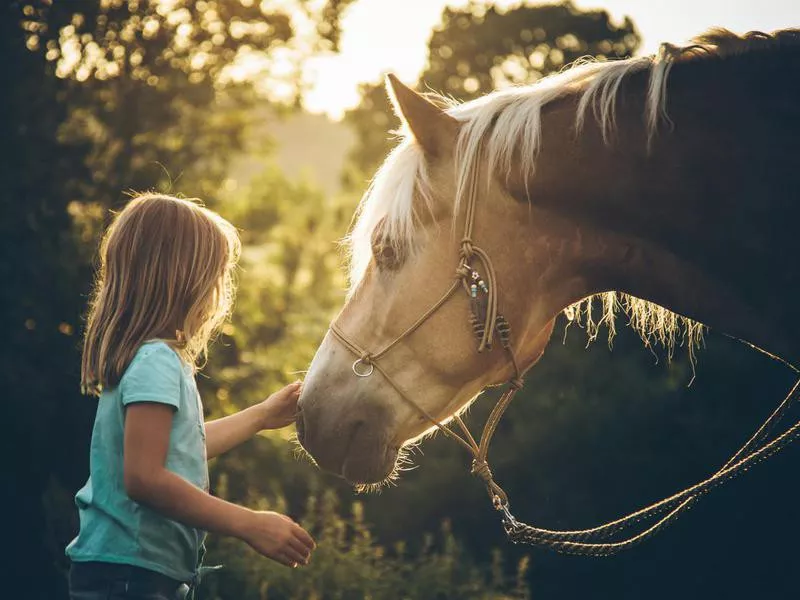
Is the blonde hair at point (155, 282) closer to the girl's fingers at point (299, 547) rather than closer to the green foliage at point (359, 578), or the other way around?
the girl's fingers at point (299, 547)

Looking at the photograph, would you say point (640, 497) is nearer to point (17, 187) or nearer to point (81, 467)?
point (81, 467)

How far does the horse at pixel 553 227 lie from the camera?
2.16 metres

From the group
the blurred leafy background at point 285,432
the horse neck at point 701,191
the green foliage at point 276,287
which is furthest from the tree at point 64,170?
the horse neck at point 701,191

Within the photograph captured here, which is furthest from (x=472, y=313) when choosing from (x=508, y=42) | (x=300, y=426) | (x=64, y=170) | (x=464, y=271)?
(x=508, y=42)

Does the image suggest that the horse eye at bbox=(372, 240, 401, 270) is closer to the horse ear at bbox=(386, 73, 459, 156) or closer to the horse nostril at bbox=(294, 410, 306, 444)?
the horse ear at bbox=(386, 73, 459, 156)

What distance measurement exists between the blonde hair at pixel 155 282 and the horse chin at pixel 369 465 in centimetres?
57

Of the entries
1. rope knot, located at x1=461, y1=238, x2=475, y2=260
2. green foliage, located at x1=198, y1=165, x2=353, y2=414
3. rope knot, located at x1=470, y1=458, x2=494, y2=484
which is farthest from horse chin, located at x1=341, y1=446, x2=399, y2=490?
green foliage, located at x1=198, y1=165, x2=353, y2=414

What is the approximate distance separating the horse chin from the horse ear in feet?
3.02

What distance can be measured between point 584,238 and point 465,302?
0.40 meters

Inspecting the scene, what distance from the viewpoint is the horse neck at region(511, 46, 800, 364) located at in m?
2.13

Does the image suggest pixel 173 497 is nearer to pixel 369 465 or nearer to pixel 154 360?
pixel 154 360

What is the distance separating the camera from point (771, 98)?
215cm

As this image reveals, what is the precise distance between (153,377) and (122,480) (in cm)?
31

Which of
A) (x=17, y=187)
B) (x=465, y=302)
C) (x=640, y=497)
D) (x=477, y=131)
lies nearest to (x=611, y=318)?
(x=465, y=302)
